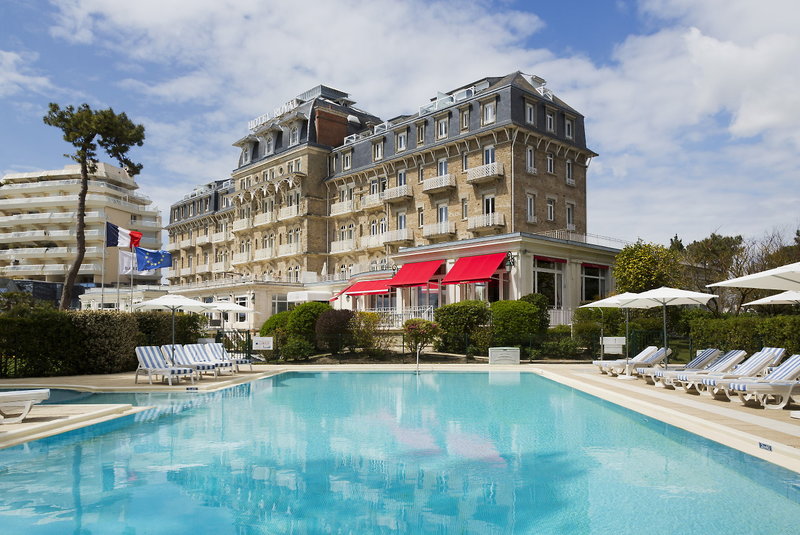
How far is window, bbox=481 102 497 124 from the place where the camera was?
3778 cm

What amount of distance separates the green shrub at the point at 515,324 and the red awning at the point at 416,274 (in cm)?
664

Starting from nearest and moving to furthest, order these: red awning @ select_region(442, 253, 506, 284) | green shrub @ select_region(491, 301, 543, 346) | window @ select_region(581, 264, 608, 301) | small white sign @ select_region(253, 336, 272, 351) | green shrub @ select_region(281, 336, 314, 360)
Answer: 1. small white sign @ select_region(253, 336, 272, 351)
2. green shrub @ select_region(491, 301, 543, 346)
3. green shrub @ select_region(281, 336, 314, 360)
4. red awning @ select_region(442, 253, 506, 284)
5. window @ select_region(581, 264, 608, 301)

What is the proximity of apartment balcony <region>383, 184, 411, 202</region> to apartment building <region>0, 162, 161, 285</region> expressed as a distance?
46.1 metres

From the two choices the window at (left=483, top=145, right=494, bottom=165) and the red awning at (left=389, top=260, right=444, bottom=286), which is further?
the window at (left=483, top=145, right=494, bottom=165)

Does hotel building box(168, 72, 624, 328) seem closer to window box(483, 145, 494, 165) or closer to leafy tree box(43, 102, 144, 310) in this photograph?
window box(483, 145, 494, 165)

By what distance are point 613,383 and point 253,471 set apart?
12751 millimetres

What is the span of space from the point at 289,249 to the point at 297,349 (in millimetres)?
26188

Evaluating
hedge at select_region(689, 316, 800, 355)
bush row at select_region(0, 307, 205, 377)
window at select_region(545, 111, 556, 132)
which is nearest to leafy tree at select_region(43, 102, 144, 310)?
bush row at select_region(0, 307, 205, 377)

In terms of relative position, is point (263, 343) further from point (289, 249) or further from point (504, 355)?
point (289, 249)

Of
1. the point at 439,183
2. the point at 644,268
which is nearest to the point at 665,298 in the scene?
the point at 644,268

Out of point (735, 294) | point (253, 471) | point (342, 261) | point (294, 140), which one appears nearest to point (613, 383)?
point (253, 471)

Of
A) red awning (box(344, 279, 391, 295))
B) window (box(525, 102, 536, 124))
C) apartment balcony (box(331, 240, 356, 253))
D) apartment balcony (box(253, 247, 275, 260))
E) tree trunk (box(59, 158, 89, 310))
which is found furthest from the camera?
apartment balcony (box(253, 247, 275, 260))

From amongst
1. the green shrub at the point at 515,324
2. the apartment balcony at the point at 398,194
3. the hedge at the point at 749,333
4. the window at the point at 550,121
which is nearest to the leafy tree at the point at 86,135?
the apartment balcony at the point at 398,194

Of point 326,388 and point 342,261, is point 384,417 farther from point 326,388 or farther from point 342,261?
point 342,261
